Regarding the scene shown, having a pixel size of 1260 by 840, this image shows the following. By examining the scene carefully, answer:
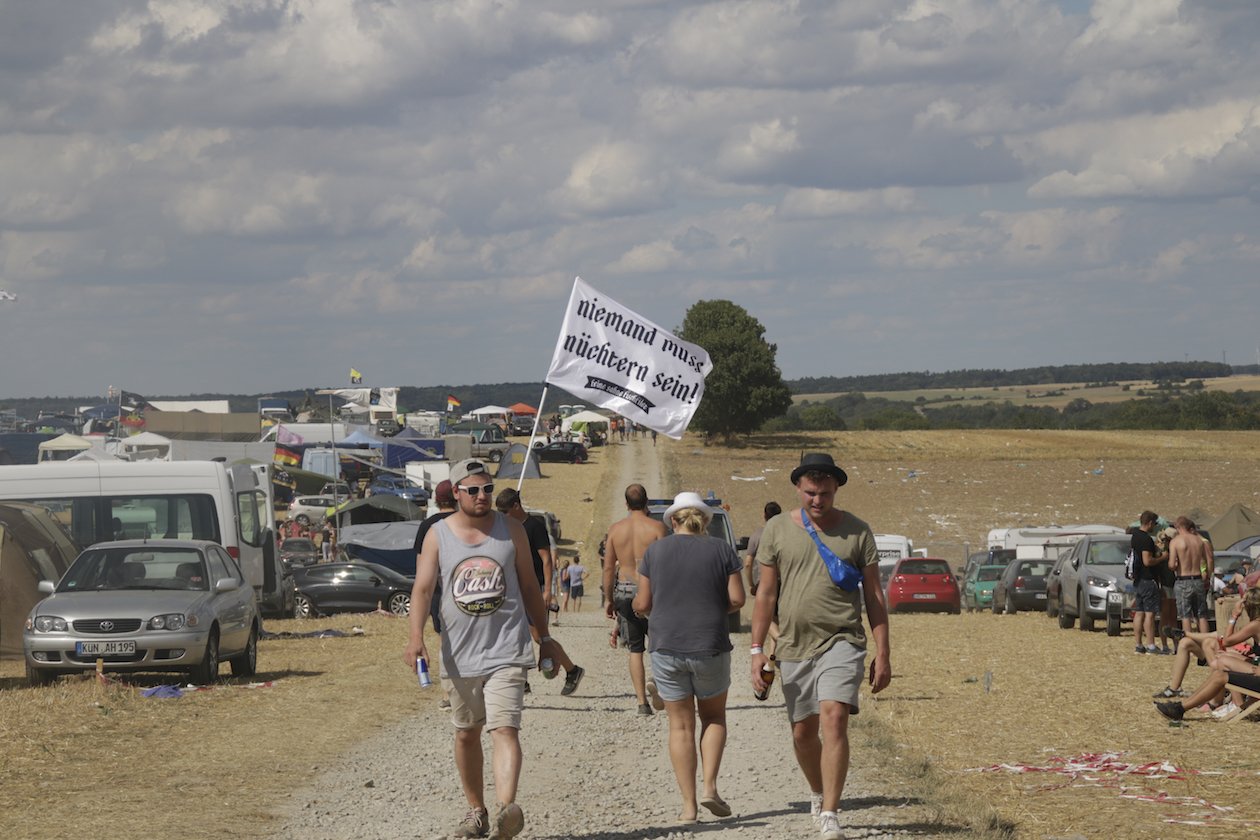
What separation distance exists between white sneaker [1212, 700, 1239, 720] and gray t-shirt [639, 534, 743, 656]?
524cm

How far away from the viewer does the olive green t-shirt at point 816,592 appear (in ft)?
24.5

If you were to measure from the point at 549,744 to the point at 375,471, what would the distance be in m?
57.6

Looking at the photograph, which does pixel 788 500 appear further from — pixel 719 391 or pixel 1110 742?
pixel 1110 742

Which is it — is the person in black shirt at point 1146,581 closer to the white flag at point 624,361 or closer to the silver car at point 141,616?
the white flag at point 624,361

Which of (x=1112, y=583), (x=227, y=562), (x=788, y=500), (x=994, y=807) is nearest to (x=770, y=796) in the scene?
(x=994, y=807)

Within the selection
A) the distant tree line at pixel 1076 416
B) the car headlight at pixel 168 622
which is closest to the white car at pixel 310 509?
the car headlight at pixel 168 622

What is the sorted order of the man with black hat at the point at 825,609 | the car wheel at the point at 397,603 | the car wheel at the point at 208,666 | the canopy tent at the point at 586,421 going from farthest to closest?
the canopy tent at the point at 586,421
the car wheel at the point at 397,603
the car wheel at the point at 208,666
the man with black hat at the point at 825,609

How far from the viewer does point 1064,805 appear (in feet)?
27.2

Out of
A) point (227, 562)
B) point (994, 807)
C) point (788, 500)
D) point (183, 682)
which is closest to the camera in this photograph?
point (994, 807)

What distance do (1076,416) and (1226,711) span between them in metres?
153

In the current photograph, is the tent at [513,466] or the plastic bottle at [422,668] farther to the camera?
the tent at [513,466]

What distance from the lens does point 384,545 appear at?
39625 millimetres

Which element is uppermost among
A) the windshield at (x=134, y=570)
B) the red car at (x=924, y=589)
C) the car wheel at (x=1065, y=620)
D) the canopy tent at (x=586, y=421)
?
the canopy tent at (x=586, y=421)

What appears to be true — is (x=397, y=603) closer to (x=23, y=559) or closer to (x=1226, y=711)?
(x=23, y=559)
